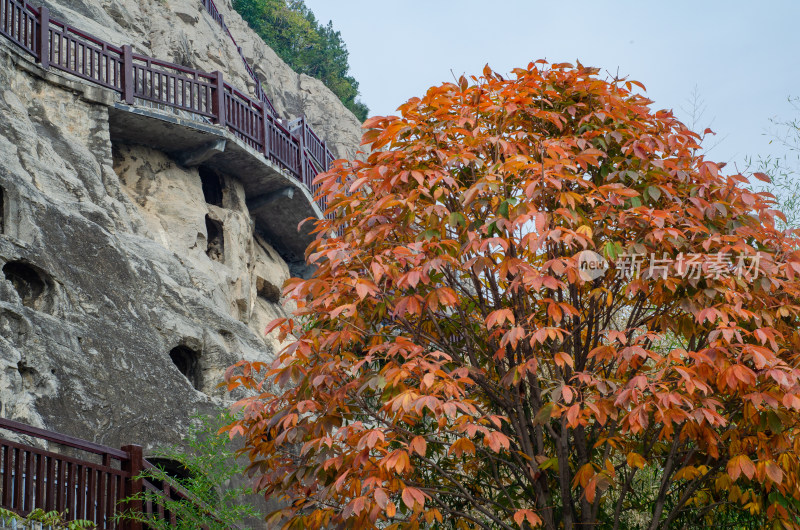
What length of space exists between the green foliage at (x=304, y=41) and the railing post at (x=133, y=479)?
30.3 metres

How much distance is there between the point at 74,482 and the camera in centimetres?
758

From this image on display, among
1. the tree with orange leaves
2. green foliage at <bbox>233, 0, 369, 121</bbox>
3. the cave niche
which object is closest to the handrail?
the tree with orange leaves

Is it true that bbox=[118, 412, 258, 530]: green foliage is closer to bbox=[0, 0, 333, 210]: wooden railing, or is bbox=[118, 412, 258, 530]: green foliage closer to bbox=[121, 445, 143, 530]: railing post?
bbox=[121, 445, 143, 530]: railing post

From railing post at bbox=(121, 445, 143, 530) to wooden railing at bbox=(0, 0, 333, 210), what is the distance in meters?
7.52

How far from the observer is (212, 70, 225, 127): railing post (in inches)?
625

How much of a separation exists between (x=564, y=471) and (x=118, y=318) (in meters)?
5.94

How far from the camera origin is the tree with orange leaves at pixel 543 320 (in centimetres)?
556

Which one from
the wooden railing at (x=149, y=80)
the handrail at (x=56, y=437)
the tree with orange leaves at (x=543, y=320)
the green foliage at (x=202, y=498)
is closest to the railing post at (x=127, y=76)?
the wooden railing at (x=149, y=80)

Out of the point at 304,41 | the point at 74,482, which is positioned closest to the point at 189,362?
the point at 74,482

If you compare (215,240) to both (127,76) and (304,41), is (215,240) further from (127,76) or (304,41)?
(304,41)

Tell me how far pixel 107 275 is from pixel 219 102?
653 centimetres

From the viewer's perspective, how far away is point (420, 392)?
18.2 feet

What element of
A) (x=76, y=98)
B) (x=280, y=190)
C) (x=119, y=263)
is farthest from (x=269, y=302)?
(x=119, y=263)

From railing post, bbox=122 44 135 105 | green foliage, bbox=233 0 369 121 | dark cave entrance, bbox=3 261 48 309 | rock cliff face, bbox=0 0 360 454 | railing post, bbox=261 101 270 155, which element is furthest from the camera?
green foliage, bbox=233 0 369 121
